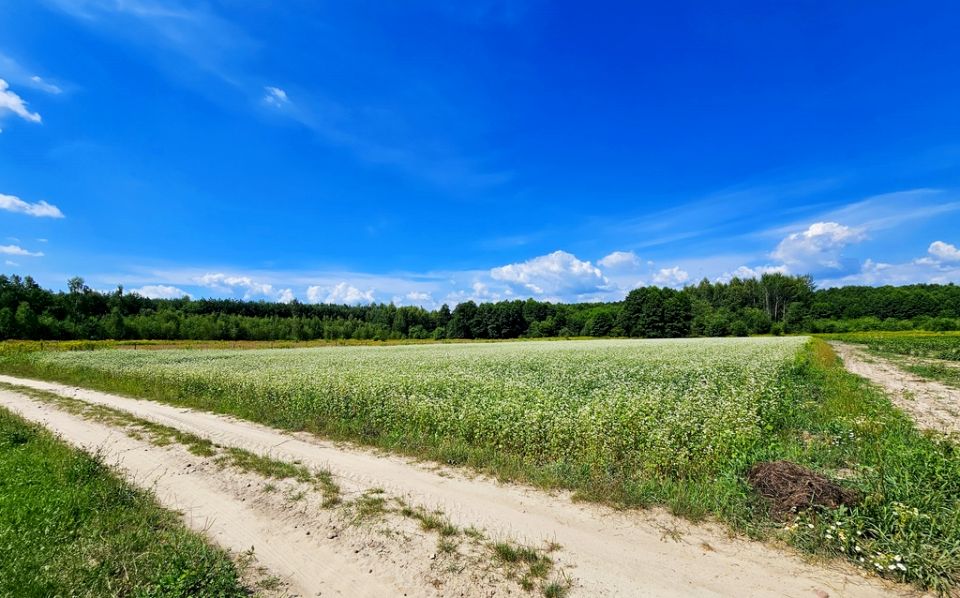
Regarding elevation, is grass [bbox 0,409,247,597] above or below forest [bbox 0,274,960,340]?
below

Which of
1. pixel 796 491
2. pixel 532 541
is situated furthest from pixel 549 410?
pixel 796 491

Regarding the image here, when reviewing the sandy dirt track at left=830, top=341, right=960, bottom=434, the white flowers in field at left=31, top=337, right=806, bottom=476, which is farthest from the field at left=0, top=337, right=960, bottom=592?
the sandy dirt track at left=830, top=341, right=960, bottom=434

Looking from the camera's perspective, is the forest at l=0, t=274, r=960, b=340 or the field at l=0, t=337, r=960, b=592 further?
the forest at l=0, t=274, r=960, b=340

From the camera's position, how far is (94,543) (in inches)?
210

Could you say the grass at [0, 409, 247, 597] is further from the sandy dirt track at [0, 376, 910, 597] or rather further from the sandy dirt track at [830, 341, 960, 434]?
the sandy dirt track at [830, 341, 960, 434]

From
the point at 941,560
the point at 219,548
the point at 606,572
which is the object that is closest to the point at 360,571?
the point at 219,548

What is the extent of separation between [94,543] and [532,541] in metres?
5.96

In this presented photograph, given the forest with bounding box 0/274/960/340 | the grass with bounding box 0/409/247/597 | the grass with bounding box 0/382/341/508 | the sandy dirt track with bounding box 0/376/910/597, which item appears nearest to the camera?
the grass with bounding box 0/409/247/597

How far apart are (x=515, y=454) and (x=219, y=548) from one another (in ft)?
18.9

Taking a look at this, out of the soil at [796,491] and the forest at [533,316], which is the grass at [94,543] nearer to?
the soil at [796,491]

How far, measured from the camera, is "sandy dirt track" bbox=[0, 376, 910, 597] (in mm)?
4719

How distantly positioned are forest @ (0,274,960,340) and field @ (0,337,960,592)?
93.2 m

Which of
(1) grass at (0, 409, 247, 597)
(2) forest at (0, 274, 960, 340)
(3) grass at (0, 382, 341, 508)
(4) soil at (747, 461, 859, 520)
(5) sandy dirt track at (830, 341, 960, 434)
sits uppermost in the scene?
(2) forest at (0, 274, 960, 340)

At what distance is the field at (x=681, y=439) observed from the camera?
209 inches
